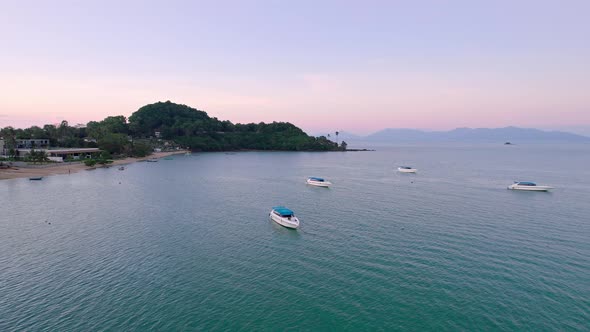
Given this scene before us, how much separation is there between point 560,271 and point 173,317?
51.1m

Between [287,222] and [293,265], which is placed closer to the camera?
[293,265]

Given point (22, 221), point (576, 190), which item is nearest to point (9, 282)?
point (22, 221)

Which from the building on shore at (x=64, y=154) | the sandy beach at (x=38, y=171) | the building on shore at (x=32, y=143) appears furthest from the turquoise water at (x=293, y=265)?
the building on shore at (x=32, y=143)

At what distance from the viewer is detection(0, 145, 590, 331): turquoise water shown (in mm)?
33531

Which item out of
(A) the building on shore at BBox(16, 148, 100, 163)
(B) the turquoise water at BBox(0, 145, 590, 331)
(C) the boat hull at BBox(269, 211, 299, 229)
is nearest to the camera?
(B) the turquoise water at BBox(0, 145, 590, 331)

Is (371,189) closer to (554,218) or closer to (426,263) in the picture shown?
(554,218)

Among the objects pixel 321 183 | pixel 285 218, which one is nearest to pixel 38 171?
pixel 321 183

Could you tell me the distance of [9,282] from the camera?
3934 cm

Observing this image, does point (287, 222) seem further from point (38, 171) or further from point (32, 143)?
point (32, 143)

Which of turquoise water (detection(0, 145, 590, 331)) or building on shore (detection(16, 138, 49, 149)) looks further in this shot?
building on shore (detection(16, 138, 49, 149))

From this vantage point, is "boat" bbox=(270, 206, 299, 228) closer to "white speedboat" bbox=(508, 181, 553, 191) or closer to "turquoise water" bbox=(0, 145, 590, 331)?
"turquoise water" bbox=(0, 145, 590, 331)

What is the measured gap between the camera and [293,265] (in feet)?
152

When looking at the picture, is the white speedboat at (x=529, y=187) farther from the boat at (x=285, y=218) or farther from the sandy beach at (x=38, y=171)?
the sandy beach at (x=38, y=171)

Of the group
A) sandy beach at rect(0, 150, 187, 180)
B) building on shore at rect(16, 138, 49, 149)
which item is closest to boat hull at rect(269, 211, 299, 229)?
sandy beach at rect(0, 150, 187, 180)
